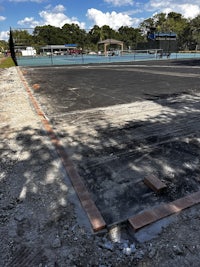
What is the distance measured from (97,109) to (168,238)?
400 cm

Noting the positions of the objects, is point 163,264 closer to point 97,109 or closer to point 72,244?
point 72,244

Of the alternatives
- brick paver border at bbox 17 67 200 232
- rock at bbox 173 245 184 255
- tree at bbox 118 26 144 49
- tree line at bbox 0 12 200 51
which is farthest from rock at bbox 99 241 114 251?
tree at bbox 118 26 144 49

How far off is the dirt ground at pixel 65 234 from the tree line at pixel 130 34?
131 ft

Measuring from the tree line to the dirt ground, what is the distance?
131 ft

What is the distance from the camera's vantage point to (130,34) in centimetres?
7162

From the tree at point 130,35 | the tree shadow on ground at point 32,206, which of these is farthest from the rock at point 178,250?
the tree at point 130,35

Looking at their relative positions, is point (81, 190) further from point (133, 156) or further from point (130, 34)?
point (130, 34)

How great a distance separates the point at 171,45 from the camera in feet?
110

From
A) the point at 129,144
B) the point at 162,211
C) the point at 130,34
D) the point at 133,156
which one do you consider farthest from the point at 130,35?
the point at 162,211

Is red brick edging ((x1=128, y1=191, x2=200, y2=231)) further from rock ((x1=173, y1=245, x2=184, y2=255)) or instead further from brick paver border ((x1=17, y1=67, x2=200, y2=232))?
rock ((x1=173, y1=245, x2=184, y2=255))

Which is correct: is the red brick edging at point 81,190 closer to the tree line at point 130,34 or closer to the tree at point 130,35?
the tree line at point 130,34

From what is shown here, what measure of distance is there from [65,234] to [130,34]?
78315 mm

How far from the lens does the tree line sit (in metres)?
44.4

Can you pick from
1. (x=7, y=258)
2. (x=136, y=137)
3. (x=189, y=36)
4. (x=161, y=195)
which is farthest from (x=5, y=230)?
(x=189, y=36)
